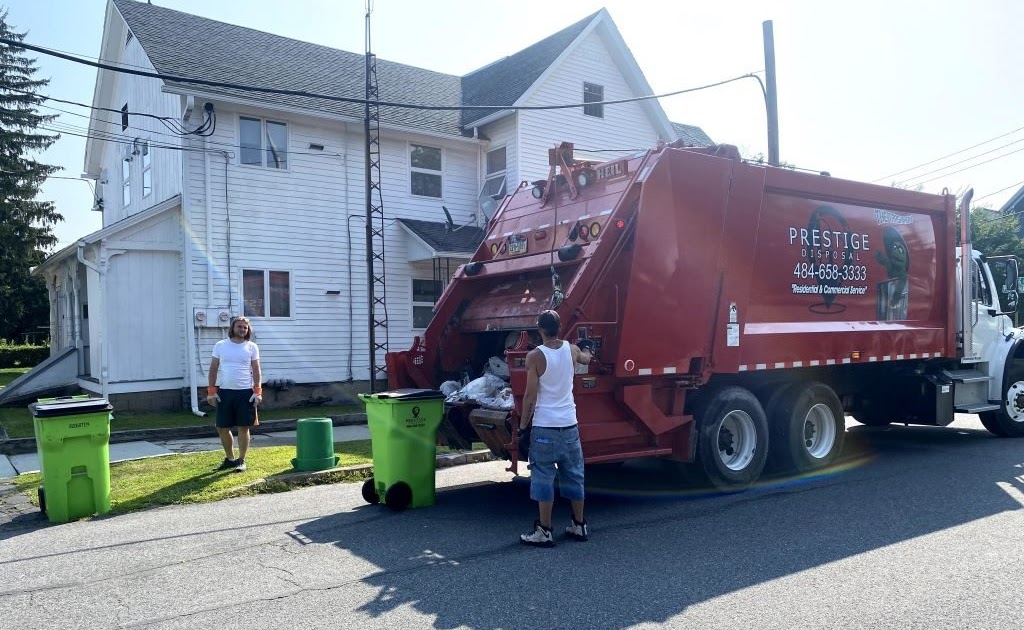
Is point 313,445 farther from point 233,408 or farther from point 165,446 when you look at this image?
point 165,446

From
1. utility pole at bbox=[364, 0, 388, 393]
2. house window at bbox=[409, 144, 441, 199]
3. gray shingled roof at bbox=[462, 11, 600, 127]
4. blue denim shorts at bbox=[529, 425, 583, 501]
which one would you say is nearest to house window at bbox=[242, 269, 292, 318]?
utility pole at bbox=[364, 0, 388, 393]

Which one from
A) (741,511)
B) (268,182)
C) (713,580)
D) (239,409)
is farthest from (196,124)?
(713,580)

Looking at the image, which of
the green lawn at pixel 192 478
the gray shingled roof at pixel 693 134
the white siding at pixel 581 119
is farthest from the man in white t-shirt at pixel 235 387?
the gray shingled roof at pixel 693 134

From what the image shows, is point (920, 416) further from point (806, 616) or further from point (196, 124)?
point (196, 124)

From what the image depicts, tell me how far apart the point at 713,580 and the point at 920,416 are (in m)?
6.56

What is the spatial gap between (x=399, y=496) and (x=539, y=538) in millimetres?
1755

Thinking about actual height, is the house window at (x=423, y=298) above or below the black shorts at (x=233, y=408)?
above

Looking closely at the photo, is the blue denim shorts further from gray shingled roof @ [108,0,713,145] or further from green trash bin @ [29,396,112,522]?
gray shingled roof @ [108,0,713,145]

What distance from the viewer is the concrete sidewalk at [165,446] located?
32.7 feet

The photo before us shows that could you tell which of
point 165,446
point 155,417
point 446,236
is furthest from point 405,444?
point 446,236

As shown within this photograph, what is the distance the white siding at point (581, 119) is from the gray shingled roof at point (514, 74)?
308 millimetres

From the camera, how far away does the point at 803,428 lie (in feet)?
28.0


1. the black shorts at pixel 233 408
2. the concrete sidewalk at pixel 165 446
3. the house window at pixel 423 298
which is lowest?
the concrete sidewalk at pixel 165 446

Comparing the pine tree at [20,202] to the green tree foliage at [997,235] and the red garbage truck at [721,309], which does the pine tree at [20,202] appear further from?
the green tree foliage at [997,235]
